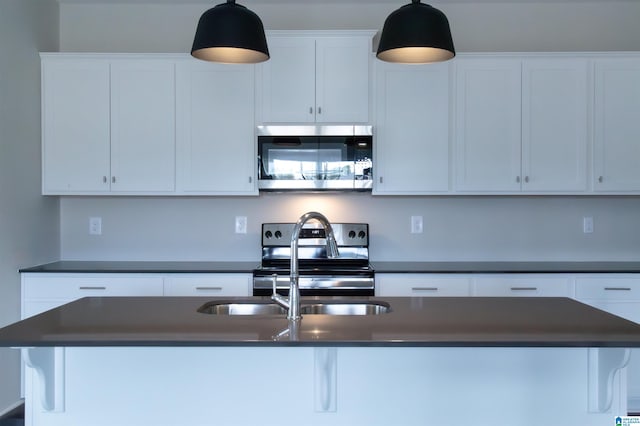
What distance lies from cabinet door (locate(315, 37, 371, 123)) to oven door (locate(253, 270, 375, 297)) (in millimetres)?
1062

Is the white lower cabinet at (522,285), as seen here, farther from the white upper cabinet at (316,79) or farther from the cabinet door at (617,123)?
the white upper cabinet at (316,79)

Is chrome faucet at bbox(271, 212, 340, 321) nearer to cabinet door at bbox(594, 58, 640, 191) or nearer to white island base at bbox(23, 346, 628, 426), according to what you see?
white island base at bbox(23, 346, 628, 426)

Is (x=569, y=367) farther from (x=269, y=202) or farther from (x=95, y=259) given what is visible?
(x=95, y=259)

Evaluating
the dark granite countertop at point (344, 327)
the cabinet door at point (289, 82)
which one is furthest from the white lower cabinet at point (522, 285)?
the cabinet door at point (289, 82)

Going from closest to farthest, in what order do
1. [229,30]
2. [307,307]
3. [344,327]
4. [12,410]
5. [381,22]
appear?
[344,327]
[229,30]
[307,307]
[12,410]
[381,22]

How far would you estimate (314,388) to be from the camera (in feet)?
5.79

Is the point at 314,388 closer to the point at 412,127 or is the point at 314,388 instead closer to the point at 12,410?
the point at 412,127

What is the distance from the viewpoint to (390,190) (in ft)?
11.5

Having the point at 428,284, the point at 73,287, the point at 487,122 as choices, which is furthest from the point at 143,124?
the point at 487,122

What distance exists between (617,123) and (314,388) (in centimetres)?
293

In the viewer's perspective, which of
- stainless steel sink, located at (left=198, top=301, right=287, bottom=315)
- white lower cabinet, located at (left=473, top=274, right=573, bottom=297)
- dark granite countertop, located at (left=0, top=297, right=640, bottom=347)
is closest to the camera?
dark granite countertop, located at (left=0, top=297, right=640, bottom=347)

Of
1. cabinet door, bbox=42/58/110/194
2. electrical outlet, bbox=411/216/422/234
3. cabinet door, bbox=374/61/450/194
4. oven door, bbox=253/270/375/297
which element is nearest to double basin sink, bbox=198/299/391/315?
oven door, bbox=253/270/375/297

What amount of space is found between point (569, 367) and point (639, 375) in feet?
6.17

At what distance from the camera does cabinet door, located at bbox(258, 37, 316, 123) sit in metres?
3.46
